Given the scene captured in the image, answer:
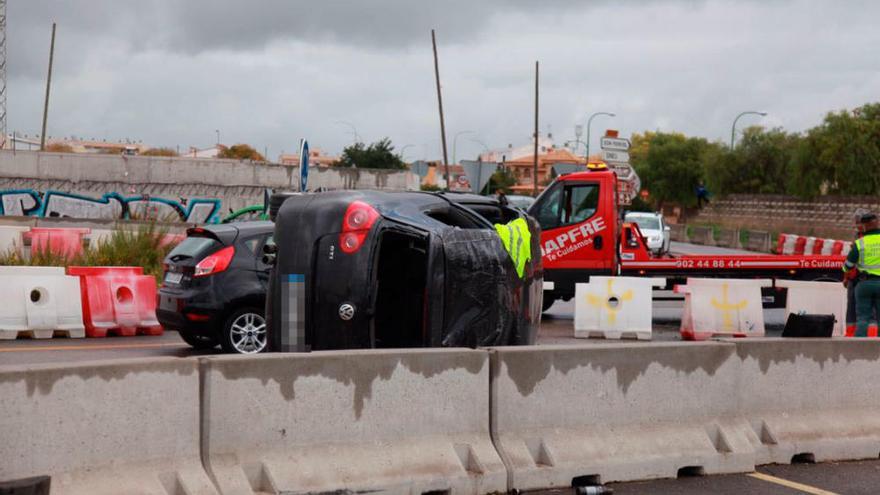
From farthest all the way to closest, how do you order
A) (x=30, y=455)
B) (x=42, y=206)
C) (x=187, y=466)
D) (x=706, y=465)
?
1. (x=42, y=206)
2. (x=706, y=465)
3. (x=187, y=466)
4. (x=30, y=455)

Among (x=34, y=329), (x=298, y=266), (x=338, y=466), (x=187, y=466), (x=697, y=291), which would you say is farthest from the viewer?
(x=697, y=291)

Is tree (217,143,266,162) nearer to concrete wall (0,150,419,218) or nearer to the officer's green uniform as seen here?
concrete wall (0,150,419,218)

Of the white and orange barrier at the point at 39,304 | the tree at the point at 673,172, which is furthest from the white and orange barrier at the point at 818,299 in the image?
the tree at the point at 673,172

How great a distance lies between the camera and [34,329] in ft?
47.3

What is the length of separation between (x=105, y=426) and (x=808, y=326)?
528 centimetres

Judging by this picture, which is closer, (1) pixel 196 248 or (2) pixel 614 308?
A: (1) pixel 196 248

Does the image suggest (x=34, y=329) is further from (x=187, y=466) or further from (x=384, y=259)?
(x=187, y=466)

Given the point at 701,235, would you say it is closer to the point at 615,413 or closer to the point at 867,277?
the point at 867,277

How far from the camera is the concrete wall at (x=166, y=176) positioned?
165 feet

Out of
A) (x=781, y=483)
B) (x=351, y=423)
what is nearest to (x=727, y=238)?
(x=781, y=483)

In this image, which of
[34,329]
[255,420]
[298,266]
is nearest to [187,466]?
[255,420]

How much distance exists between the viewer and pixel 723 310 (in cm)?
1656

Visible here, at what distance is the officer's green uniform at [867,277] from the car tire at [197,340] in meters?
7.45

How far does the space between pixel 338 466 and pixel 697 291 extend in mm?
10874
